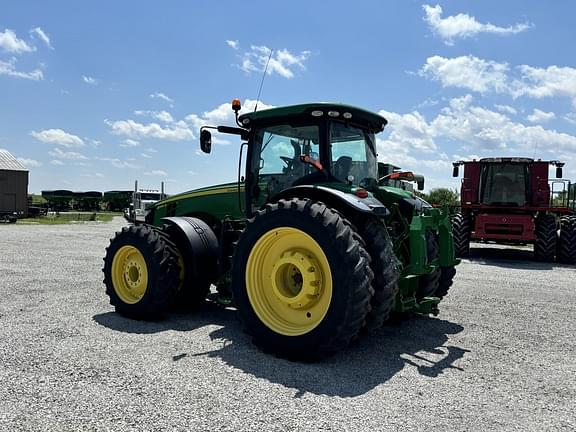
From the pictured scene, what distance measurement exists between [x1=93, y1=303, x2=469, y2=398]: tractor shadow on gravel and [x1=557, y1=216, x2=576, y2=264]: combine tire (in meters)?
9.27

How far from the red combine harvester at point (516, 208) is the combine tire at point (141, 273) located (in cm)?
1077

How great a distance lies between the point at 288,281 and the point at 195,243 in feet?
5.19

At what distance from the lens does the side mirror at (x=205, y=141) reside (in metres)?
6.15

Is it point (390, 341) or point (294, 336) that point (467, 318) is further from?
point (294, 336)

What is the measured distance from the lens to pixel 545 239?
13969mm

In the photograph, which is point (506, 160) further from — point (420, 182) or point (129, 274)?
point (129, 274)

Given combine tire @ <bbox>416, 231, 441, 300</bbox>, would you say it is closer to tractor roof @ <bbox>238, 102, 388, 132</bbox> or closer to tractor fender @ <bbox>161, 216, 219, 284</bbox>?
tractor roof @ <bbox>238, 102, 388, 132</bbox>

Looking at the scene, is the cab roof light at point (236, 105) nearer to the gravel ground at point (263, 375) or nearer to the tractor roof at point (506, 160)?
the gravel ground at point (263, 375)

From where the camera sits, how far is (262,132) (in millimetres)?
6031

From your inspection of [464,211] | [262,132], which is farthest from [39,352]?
[464,211]

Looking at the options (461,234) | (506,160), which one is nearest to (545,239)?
(461,234)

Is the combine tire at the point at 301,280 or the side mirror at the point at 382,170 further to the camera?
the side mirror at the point at 382,170

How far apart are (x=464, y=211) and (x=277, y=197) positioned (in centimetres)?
1130

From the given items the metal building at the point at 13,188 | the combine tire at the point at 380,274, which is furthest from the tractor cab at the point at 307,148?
the metal building at the point at 13,188
